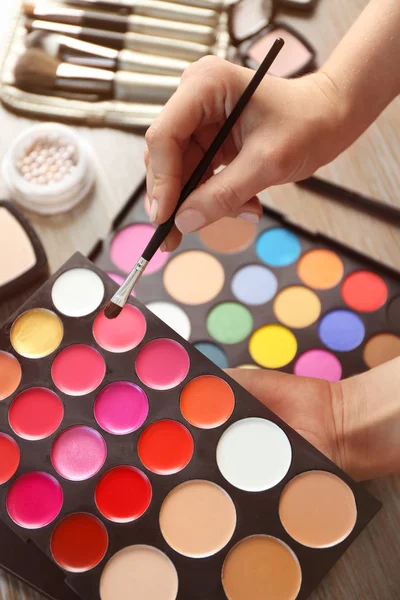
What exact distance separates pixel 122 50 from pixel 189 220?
0.43 m

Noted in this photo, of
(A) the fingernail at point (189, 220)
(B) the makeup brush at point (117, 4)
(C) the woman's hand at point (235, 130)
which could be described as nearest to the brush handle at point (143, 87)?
(B) the makeup brush at point (117, 4)

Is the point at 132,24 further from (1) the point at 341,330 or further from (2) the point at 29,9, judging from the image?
(1) the point at 341,330

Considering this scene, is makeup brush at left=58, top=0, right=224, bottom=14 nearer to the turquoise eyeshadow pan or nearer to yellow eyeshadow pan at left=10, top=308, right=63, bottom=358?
the turquoise eyeshadow pan

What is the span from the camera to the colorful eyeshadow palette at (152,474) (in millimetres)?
590

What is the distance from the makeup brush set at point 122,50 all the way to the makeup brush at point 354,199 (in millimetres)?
191

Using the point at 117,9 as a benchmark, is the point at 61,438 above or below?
below

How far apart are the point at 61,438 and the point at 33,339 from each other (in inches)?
4.3

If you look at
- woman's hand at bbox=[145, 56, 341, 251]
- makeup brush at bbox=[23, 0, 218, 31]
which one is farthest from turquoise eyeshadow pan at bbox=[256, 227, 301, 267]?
makeup brush at bbox=[23, 0, 218, 31]

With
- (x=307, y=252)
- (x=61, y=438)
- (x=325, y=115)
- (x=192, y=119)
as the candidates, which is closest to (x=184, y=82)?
(x=192, y=119)

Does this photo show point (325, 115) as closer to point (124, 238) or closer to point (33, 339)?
point (124, 238)

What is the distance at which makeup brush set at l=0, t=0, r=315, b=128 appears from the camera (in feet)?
3.10

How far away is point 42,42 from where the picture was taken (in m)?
0.95

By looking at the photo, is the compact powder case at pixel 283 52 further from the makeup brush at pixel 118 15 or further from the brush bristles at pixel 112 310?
the brush bristles at pixel 112 310

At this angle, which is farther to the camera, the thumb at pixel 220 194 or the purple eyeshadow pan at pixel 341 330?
the purple eyeshadow pan at pixel 341 330
